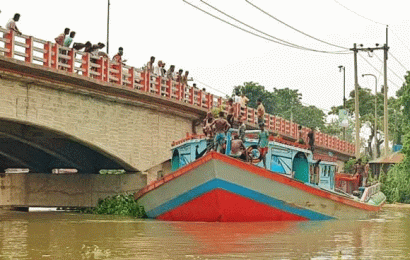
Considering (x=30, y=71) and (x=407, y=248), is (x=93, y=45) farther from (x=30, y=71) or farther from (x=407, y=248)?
(x=407, y=248)

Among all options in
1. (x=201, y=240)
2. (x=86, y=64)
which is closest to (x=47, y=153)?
(x=86, y=64)

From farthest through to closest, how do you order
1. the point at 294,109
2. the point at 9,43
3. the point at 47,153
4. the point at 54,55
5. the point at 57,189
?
the point at 294,109 → the point at 47,153 → the point at 57,189 → the point at 54,55 → the point at 9,43

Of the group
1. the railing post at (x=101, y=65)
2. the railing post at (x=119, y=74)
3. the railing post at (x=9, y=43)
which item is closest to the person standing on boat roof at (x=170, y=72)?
the railing post at (x=119, y=74)

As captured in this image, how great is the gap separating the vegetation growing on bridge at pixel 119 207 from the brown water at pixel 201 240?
2.36 m

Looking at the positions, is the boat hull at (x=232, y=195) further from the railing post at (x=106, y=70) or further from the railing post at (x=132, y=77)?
the railing post at (x=132, y=77)

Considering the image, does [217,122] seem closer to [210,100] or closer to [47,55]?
[47,55]

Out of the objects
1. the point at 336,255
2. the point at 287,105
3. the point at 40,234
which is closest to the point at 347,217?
the point at 40,234

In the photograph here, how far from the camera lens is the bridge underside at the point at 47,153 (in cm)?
2886

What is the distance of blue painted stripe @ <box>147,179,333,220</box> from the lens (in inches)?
888

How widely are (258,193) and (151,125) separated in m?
9.72

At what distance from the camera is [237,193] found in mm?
22672

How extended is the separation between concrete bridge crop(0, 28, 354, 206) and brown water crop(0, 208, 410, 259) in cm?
365

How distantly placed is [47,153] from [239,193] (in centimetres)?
1281

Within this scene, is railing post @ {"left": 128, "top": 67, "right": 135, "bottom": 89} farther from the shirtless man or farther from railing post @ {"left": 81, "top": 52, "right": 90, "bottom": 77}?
the shirtless man
